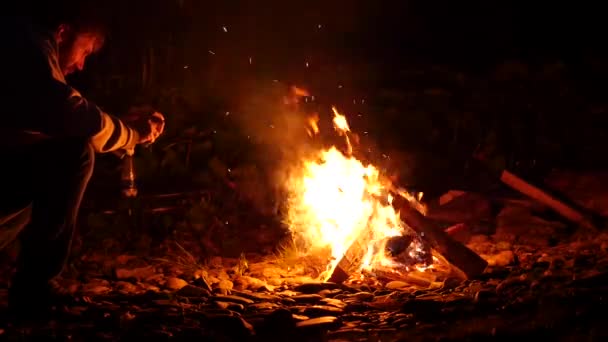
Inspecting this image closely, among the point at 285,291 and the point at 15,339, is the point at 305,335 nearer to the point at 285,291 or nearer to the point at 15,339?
the point at 285,291

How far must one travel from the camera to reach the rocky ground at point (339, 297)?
2.67m

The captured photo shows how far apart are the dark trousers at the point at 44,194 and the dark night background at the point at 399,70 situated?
2386 mm

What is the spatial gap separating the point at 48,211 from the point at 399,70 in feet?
15.1

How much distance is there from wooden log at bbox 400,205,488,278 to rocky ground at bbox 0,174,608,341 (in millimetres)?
83

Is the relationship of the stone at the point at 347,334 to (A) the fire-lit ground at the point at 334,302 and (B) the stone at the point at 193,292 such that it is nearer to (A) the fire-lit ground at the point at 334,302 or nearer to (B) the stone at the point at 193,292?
(A) the fire-lit ground at the point at 334,302

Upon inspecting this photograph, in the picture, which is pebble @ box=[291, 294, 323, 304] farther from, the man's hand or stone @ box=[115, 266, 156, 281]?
the man's hand

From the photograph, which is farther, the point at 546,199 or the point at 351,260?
the point at 546,199

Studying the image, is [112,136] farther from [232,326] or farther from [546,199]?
[546,199]

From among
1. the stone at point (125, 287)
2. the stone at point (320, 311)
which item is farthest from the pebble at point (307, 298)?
the stone at point (125, 287)

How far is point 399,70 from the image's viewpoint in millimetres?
6633

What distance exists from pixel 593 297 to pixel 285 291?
1.73 meters

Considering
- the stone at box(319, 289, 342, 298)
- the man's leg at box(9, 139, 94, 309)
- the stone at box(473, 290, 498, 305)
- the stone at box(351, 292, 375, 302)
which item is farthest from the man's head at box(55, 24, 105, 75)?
the stone at box(473, 290, 498, 305)

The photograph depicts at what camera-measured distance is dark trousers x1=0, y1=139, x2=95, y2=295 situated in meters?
2.84

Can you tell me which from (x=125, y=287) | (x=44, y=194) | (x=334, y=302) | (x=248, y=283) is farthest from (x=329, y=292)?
(x=44, y=194)
